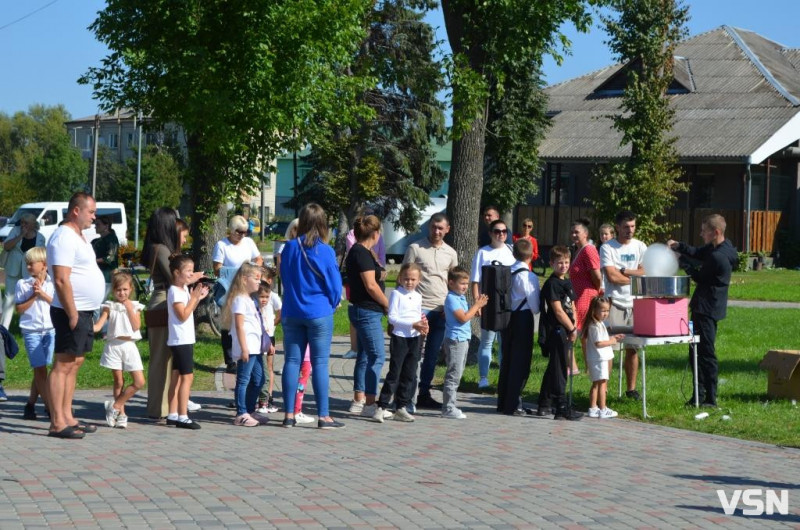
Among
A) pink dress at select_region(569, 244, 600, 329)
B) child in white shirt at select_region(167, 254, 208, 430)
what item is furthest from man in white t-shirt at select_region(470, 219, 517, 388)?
child in white shirt at select_region(167, 254, 208, 430)

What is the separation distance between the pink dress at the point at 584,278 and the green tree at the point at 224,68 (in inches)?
243

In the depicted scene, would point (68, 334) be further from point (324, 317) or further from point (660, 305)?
point (660, 305)

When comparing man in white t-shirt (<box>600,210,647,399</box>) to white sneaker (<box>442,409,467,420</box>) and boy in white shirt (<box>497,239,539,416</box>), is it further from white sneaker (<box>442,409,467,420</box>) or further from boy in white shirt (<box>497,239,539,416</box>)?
white sneaker (<box>442,409,467,420</box>)

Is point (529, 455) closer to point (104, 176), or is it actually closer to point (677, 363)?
point (677, 363)

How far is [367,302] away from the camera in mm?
10812

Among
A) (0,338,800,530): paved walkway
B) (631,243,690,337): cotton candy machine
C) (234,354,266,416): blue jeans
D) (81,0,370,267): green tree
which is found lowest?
(0,338,800,530): paved walkway

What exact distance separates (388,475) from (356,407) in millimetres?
3160

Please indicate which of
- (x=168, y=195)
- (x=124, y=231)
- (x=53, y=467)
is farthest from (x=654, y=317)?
(x=168, y=195)

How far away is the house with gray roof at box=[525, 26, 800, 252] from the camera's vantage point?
40094 millimetres

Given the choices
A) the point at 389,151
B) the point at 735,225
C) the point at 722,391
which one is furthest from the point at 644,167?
the point at 722,391

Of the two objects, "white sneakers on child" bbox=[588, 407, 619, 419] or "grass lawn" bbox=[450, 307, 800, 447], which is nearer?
"grass lawn" bbox=[450, 307, 800, 447]

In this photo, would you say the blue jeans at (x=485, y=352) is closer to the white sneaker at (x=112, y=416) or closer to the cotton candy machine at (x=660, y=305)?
the cotton candy machine at (x=660, y=305)

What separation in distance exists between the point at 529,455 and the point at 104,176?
79.2 metres

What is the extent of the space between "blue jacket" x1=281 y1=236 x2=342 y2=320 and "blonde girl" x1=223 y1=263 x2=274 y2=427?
0.49 m
